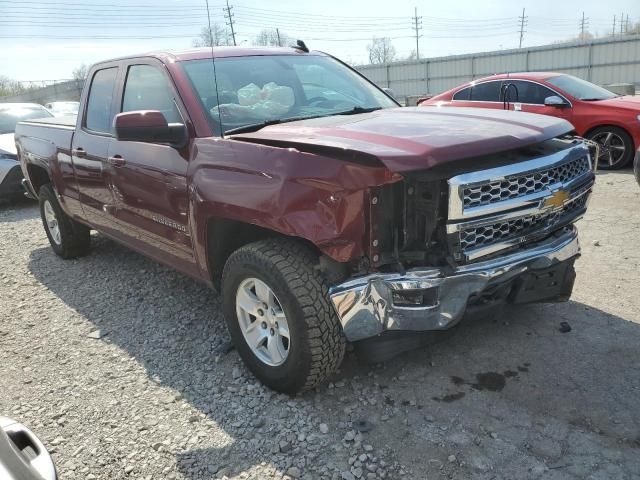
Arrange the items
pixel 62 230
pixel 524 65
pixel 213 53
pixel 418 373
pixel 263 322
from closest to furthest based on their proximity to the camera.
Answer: pixel 263 322, pixel 418 373, pixel 213 53, pixel 62 230, pixel 524 65

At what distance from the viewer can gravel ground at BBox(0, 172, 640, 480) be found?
254 cm

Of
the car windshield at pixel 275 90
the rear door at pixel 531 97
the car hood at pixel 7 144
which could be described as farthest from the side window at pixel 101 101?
the rear door at pixel 531 97

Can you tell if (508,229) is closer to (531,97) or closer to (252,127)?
(252,127)

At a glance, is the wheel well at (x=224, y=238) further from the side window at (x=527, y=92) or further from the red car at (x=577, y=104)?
the side window at (x=527, y=92)

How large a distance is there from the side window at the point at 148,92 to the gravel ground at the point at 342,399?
1.51 m

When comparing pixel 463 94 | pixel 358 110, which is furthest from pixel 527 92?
pixel 358 110

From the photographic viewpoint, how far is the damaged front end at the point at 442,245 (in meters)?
2.55

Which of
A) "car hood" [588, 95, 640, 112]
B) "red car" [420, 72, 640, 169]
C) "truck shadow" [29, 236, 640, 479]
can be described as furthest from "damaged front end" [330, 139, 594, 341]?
"car hood" [588, 95, 640, 112]

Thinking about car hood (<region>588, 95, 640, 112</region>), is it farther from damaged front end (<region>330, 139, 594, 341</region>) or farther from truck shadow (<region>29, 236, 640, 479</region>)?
damaged front end (<region>330, 139, 594, 341</region>)

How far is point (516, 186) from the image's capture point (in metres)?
2.71

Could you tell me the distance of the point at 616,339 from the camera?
3416 millimetres

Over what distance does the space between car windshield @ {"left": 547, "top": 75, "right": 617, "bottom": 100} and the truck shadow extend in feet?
20.8

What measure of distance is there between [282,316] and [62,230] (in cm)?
369

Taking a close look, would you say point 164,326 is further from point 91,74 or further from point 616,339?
point 616,339
